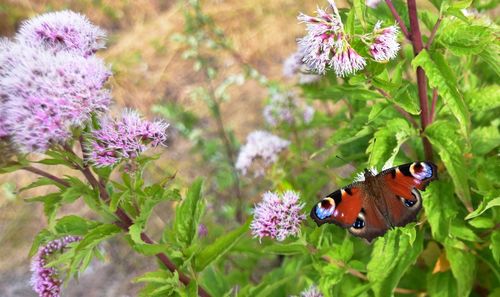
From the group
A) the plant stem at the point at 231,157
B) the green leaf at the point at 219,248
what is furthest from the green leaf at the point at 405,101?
the plant stem at the point at 231,157

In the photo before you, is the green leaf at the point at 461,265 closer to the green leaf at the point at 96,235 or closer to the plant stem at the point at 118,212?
the plant stem at the point at 118,212

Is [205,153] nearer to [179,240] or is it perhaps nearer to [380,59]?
[179,240]

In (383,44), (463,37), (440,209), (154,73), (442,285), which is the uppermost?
(383,44)

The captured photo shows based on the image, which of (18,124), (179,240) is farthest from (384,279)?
(18,124)

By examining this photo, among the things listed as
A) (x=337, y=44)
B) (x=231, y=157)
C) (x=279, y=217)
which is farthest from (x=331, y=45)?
(x=231, y=157)

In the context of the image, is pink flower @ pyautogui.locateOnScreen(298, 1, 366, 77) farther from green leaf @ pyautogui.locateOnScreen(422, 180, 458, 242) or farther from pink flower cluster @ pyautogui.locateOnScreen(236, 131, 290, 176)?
pink flower cluster @ pyautogui.locateOnScreen(236, 131, 290, 176)

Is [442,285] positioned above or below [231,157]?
below

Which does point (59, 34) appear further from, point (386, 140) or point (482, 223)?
point (482, 223)
